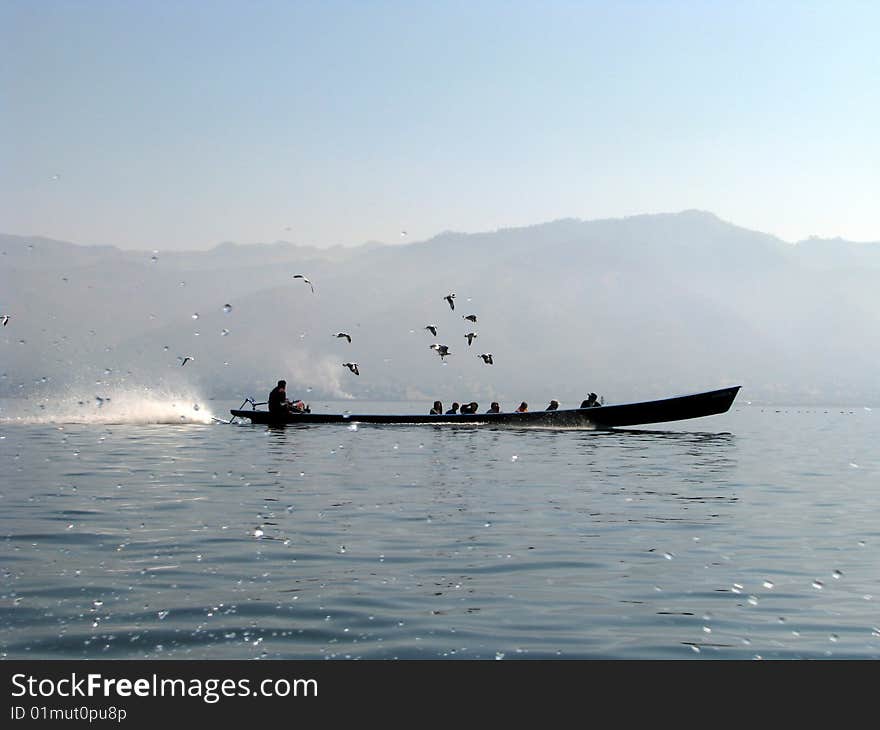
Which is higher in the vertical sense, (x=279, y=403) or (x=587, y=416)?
(x=279, y=403)

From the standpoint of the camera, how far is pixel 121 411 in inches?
2557

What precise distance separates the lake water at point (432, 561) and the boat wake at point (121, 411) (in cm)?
2763

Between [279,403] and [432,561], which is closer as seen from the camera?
[432,561]

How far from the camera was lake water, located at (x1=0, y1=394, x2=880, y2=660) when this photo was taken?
34.9ft

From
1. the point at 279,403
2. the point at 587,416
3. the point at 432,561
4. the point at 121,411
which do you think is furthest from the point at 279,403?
the point at 432,561

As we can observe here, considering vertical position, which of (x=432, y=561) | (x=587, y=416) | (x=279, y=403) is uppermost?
(x=279, y=403)

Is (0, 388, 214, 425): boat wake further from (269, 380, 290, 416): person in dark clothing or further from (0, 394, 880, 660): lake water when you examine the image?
(0, 394, 880, 660): lake water

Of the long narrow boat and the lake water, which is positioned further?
the long narrow boat

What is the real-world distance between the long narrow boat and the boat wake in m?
8.76

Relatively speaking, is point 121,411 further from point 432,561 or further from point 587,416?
point 432,561

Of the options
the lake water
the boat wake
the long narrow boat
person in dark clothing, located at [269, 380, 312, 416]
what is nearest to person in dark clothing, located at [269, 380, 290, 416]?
person in dark clothing, located at [269, 380, 312, 416]

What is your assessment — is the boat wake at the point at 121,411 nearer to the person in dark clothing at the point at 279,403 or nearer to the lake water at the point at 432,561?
the person in dark clothing at the point at 279,403

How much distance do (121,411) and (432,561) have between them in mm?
53476

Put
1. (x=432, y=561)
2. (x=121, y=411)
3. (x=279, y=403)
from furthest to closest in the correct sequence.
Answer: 1. (x=121, y=411)
2. (x=279, y=403)
3. (x=432, y=561)
